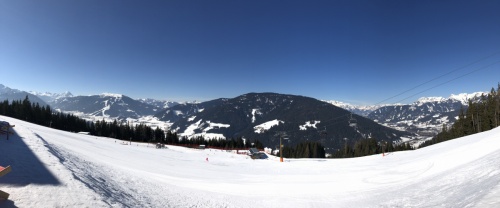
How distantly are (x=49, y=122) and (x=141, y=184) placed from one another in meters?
121

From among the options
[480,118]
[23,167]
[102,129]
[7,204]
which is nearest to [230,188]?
[23,167]

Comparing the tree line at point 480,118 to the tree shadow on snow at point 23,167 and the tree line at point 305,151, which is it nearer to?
the tree line at point 305,151

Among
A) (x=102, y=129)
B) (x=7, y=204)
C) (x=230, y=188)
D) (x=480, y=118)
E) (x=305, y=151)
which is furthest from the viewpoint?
(x=102, y=129)

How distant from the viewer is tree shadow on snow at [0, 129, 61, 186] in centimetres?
778

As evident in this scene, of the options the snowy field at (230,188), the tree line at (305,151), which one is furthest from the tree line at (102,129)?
the snowy field at (230,188)

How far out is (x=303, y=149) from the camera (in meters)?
112

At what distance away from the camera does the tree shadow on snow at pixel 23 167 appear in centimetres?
778

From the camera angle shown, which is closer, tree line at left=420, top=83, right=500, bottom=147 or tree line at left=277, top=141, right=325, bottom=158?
tree line at left=420, top=83, right=500, bottom=147

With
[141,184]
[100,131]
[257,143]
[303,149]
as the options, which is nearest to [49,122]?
[100,131]

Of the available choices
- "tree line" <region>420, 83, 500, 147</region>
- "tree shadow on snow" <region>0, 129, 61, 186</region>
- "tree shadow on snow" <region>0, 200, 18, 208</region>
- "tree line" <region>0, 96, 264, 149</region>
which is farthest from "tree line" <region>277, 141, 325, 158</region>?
"tree shadow on snow" <region>0, 200, 18, 208</region>

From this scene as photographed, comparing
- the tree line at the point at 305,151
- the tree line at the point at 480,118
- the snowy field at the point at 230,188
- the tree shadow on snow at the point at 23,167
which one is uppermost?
the tree line at the point at 480,118

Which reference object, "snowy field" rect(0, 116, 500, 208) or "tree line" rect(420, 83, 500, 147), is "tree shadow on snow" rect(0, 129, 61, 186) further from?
"tree line" rect(420, 83, 500, 147)

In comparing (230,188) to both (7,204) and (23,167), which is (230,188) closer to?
(23,167)

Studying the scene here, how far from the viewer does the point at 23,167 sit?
29.2 feet
